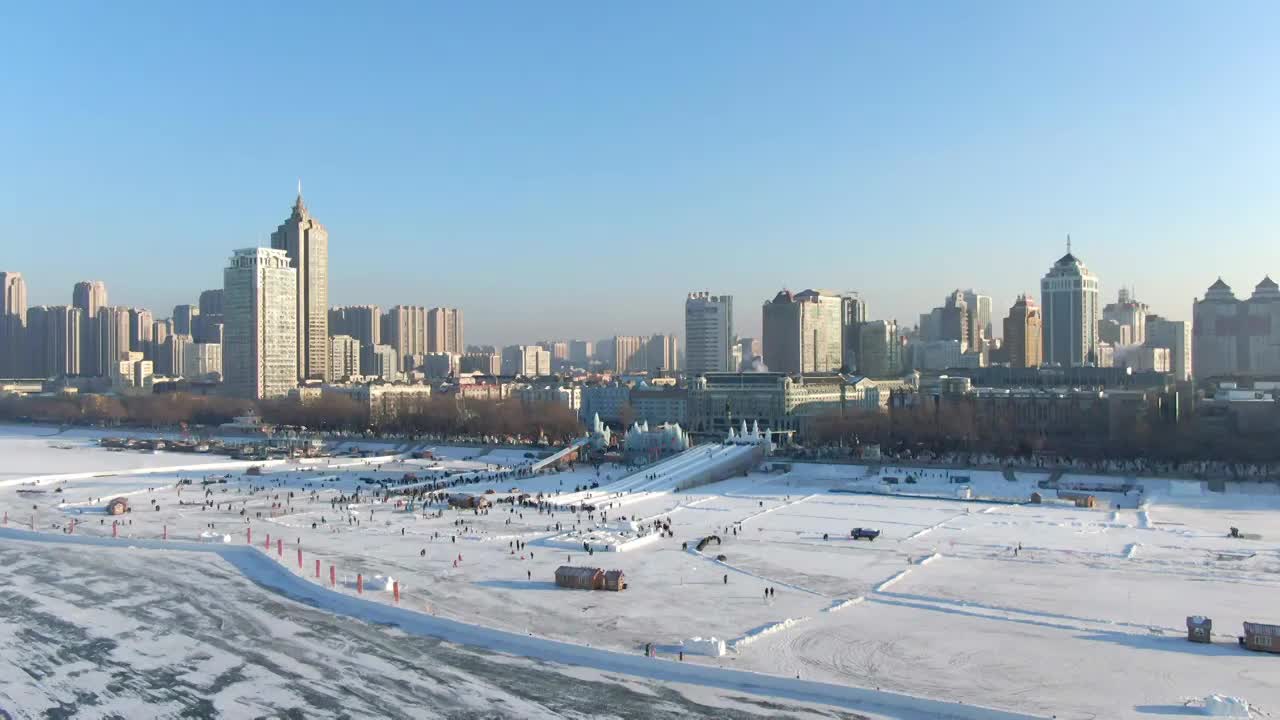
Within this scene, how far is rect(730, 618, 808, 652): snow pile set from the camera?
24.9m

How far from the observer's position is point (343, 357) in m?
178

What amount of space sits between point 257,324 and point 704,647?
113772 mm

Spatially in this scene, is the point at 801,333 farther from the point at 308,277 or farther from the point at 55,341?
the point at 55,341

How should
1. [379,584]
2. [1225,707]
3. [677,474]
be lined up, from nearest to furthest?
[1225,707], [379,584], [677,474]

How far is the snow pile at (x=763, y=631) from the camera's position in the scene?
2494 centimetres

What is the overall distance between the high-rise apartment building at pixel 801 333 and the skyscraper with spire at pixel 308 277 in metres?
64.3

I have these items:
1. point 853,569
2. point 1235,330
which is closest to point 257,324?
point 853,569

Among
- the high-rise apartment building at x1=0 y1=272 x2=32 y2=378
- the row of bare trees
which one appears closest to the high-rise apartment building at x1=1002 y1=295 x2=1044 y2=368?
the row of bare trees

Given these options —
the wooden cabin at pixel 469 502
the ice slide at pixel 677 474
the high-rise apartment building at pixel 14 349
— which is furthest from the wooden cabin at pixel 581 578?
the high-rise apartment building at pixel 14 349

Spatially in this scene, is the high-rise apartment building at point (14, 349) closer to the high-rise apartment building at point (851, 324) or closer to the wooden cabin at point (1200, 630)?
the high-rise apartment building at point (851, 324)

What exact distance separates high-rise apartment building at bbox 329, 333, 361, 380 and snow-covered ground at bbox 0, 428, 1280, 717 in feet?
377

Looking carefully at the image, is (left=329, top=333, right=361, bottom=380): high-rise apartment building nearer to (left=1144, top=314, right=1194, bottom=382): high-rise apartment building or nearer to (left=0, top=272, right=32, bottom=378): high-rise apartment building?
(left=0, top=272, right=32, bottom=378): high-rise apartment building

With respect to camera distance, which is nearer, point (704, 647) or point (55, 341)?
point (704, 647)

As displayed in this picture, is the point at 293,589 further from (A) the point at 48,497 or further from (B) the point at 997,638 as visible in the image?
(A) the point at 48,497
